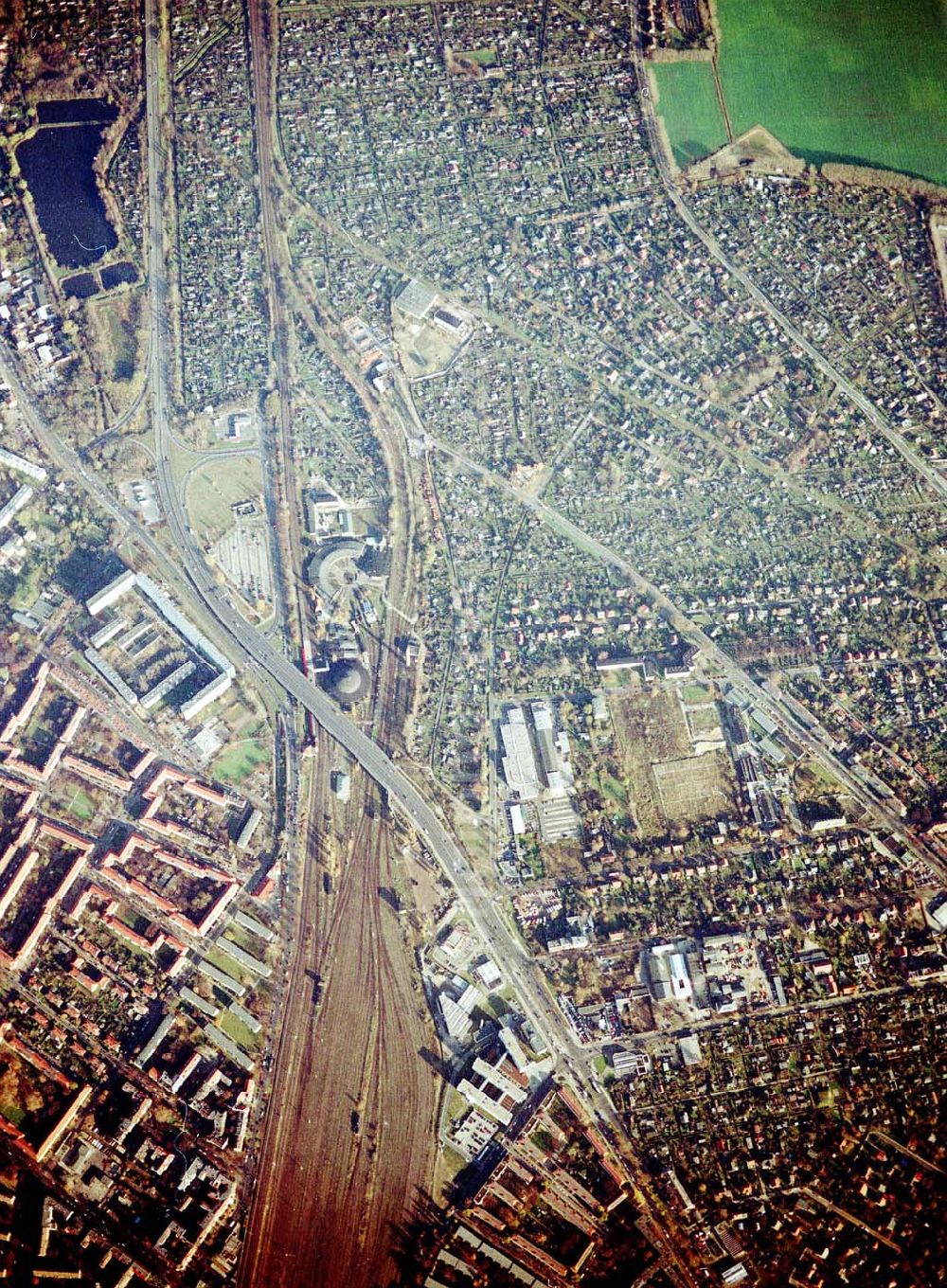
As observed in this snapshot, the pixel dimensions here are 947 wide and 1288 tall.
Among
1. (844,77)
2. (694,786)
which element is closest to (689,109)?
(844,77)

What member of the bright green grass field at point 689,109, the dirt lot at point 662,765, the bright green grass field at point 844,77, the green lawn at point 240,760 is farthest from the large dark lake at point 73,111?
the dirt lot at point 662,765

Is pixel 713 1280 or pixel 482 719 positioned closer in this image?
pixel 713 1280

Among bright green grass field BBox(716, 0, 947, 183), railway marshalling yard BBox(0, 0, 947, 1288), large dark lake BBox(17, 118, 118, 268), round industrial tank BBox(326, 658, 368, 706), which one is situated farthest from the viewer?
bright green grass field BBox(716, 0, 947, 183)

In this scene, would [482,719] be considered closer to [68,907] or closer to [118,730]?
[118,730]

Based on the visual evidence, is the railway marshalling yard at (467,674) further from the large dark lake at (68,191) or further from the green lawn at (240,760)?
the large dark lake at (68,191)

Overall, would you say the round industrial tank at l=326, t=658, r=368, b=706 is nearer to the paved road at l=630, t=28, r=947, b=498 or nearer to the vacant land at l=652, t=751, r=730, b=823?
the vacant land at l=652, t=751, r=730, b=823


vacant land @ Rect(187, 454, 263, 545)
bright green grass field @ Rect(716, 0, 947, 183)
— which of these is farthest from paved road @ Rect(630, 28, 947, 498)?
vacant land @ Rect(187, 454, 263, 545)

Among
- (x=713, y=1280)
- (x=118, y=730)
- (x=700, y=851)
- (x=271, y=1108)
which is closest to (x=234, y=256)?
(x=118, y=730)

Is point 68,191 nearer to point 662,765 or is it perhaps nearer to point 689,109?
point 689,109
